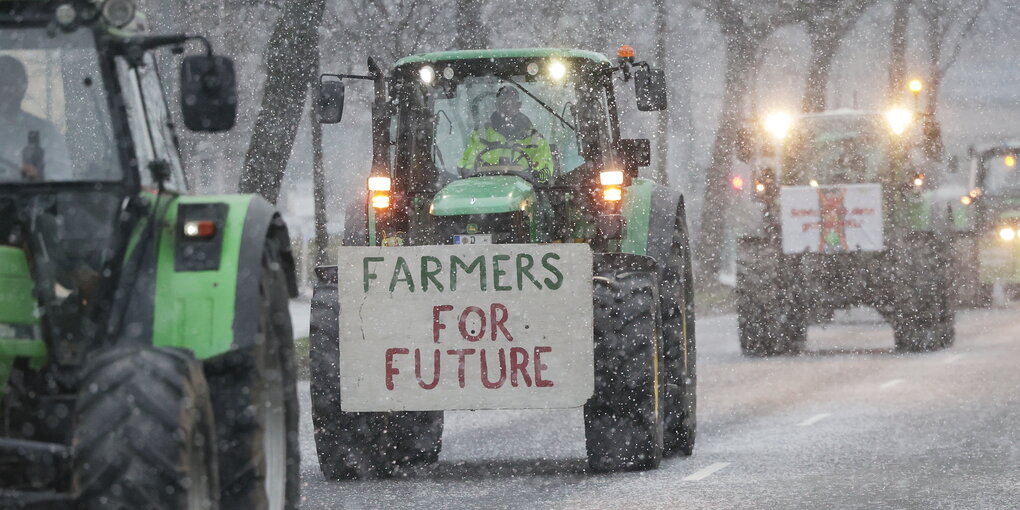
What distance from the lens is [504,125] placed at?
1267 cm

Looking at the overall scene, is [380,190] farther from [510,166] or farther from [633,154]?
[633,154]

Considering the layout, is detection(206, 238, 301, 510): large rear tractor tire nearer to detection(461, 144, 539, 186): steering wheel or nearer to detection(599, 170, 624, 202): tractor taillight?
detection(461, 144, 539, 186): steering wheel

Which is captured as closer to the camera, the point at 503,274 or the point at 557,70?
the point at 503,274

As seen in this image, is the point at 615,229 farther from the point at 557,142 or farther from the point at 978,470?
the point at 978,470

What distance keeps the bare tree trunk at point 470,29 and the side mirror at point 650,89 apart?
1438 centimetres

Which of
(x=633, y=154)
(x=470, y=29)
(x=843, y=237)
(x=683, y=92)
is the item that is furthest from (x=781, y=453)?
(x=683, y=92)

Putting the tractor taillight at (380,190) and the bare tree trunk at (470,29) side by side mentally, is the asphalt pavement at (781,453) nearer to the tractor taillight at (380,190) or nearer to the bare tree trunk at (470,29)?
the tractor taillight at (380,190)

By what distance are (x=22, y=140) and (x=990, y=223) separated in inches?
1173

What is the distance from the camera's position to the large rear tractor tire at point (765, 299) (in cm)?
2375

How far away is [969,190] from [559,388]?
25543mm

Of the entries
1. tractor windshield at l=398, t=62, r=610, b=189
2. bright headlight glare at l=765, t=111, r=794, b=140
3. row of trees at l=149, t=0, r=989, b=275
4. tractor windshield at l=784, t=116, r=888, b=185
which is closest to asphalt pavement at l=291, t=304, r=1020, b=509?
tractor windshield at l=398, t=62, r=610, b=189

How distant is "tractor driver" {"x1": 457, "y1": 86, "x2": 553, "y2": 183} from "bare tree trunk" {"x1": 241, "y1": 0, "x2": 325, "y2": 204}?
9096 millimetres

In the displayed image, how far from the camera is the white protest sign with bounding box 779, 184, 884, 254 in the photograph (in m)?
23.2

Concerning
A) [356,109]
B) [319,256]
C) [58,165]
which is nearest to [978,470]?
[58,165]
